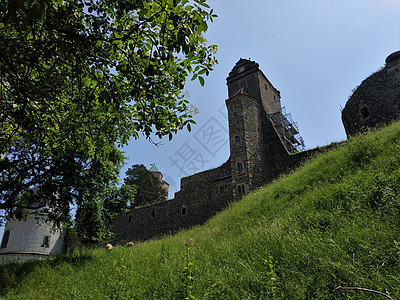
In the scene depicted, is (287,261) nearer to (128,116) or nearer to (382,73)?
(128,116)

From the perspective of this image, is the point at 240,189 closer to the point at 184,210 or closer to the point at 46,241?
the point at 184,210

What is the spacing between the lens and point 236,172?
17312mm

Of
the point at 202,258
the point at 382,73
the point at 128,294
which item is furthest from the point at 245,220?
the point at 382,73

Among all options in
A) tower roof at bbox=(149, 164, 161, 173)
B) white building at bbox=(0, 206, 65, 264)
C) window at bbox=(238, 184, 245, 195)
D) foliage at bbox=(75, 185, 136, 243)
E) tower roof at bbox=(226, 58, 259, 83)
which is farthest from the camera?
tower roof at bbox=(149, 164, 161, 173)

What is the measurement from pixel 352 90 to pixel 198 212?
15.0m

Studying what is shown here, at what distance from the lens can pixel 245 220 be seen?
894 centimetres

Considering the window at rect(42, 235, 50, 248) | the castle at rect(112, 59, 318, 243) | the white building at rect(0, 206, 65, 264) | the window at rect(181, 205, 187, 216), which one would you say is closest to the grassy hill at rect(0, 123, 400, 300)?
the castle at rect(112, 59, 318, 243)

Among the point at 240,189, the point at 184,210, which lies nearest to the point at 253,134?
the point at 240,189

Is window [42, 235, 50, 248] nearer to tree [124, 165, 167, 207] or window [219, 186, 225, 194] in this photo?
tree [124, 165, 167, 207]

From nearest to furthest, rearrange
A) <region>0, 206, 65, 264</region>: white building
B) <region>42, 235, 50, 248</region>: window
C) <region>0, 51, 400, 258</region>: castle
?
<region>0, 51, 400, 258</region>: castle → <region>0, 206, 65, 264</region>: white building → <region>42, 235, 50, 248</region>: window

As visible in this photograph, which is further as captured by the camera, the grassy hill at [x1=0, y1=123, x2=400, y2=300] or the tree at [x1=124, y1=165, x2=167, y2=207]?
the tree at [x1=124, y1=165, x2=167, y2=207]

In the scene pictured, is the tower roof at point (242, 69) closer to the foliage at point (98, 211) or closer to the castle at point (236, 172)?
the castle at point (236, 172)

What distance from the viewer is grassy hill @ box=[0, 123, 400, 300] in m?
3.69

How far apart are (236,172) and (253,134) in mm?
3843
